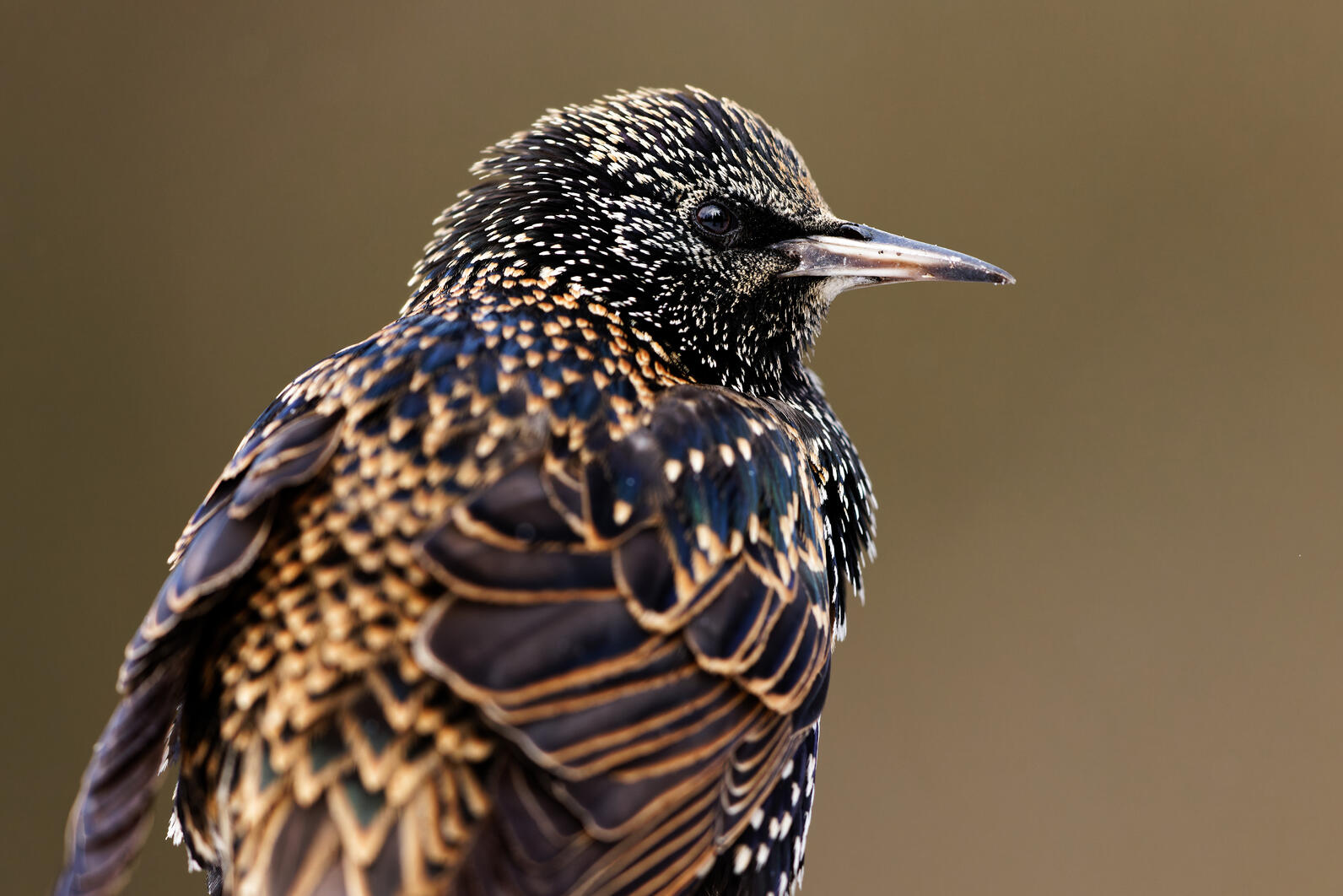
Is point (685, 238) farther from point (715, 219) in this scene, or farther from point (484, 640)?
point (484, 640)

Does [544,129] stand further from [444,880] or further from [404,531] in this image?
[444,880]

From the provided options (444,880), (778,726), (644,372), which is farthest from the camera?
(644,372)

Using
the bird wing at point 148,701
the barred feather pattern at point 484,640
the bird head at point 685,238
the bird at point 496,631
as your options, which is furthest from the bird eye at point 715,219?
the bird wing at point 148,701

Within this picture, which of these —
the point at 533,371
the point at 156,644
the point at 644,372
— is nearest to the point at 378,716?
the point at 156,644

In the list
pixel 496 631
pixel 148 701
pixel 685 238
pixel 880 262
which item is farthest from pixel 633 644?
pixel 880 262

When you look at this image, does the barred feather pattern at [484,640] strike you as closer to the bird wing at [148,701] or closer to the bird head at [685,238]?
the bird wing at [148,701]

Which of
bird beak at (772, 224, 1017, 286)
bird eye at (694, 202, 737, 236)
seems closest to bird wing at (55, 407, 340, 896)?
bird eye at (694, 202, 737, 236)

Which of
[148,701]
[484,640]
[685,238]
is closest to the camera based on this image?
[484,640]
